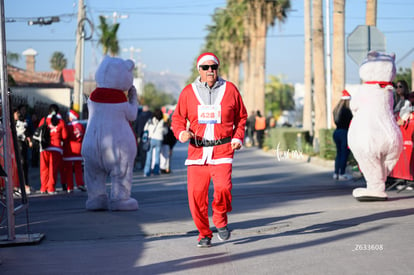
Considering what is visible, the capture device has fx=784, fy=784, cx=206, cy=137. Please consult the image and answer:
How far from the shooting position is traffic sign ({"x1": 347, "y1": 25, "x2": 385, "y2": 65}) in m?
17.0

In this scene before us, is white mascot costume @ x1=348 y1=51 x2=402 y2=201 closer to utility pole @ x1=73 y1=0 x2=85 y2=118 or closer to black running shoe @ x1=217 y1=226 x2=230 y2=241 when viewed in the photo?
black running shoe @ x1=217 y1=226 x2=230 y2=241

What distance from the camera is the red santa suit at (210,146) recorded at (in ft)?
26.1

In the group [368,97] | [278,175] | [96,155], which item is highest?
[368,97]

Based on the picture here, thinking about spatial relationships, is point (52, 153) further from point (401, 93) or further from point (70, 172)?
point (401, 93)

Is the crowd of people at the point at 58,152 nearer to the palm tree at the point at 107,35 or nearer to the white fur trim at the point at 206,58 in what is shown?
the white fur trim at the point at 206,58

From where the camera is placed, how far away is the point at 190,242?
8391 millimetres

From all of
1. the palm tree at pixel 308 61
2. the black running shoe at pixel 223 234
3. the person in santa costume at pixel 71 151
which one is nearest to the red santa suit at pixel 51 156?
the person in santa costume at pixel 71 151

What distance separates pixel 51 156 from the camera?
1634 centimetres

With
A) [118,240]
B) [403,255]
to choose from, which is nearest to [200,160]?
[118,240]

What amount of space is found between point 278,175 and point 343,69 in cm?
790

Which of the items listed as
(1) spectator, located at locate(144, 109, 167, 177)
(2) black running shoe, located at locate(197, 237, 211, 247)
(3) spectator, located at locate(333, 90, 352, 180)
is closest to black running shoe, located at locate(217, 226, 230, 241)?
(2) black running shoe, located at locate(197, 237, 211, 247)

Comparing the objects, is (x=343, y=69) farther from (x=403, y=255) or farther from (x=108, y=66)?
(x=403, y=255)

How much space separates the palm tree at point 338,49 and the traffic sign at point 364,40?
8.15 metres

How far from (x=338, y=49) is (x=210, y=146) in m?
18.2
